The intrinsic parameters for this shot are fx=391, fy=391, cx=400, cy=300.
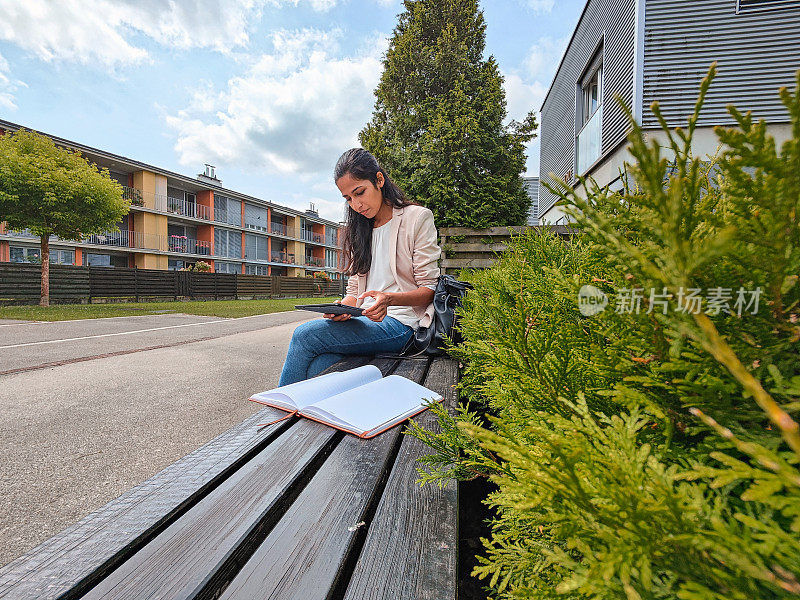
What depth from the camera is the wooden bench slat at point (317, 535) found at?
603 millimetres

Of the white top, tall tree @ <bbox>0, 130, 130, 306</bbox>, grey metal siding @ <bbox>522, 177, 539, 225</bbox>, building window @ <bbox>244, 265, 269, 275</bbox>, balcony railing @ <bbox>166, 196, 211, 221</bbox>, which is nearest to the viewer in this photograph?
the white top

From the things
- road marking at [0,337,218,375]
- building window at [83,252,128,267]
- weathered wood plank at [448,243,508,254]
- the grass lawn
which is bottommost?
the grass lawn

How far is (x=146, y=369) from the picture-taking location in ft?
14.8

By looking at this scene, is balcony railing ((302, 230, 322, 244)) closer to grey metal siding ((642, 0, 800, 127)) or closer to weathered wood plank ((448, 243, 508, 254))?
weathered wood plank ((448, 243, 508, 254))

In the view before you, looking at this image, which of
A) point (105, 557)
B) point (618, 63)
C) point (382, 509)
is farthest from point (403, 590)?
point (618, 63)

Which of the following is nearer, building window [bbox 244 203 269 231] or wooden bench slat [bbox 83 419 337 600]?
wooden bench slat [bbox 83 419 337 600]

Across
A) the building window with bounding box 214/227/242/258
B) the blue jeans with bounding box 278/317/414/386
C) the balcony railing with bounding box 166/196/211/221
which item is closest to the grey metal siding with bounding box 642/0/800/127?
the blue jeans with bounding box 278/317/414/386

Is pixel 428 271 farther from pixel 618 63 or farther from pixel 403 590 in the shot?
pixel 618 63

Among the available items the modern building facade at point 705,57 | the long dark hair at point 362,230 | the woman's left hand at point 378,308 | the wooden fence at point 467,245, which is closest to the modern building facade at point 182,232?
the wooden fence at point 467,245

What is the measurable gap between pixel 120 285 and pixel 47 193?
552 cm

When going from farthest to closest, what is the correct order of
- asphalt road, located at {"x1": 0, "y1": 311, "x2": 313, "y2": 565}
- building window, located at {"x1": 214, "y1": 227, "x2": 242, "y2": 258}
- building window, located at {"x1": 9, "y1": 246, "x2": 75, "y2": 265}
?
1. building window, located at {"x1": 214, "y1": 227, "x2": 242, "y2": 258}
2. building window, located at {"x1": 9, "y1": 246, "x2": 75, "y2": 265}
3. asphalt road, located at {"x1": 0, "y1": 311, "x2": 313, "y2": 565}

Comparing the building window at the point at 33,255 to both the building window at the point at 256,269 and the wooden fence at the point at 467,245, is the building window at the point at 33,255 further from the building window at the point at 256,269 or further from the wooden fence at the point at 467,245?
the wooden fence at the point at 467,245

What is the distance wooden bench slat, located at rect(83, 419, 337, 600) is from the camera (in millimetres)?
591

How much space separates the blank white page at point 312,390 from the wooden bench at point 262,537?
29cm
